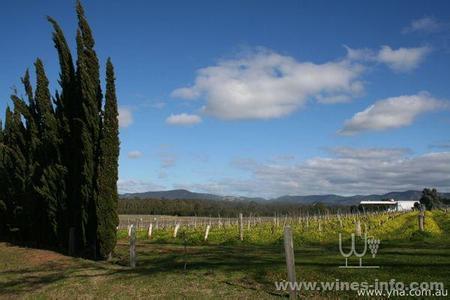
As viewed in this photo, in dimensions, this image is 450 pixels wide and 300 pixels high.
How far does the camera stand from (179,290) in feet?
38.1

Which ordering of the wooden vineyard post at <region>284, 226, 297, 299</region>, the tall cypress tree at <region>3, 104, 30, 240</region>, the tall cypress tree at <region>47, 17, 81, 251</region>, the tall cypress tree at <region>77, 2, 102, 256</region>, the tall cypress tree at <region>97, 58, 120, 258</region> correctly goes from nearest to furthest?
the wooden vineyard post at <region>284, 226, 297, 299</region> < the tall cypress tree at <region>97, 58, 120, 258</region> < the tall cypress tree at <region>77, 2, 102, 256</region> < the tall cypress tree at <region>47, 17, 81, 251</region> < the tall cypress tree at <region>3, 104, 30, 240</region>

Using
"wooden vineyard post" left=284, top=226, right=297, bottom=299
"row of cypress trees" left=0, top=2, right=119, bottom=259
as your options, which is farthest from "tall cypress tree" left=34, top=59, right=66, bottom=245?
"wooden vineyard post" left=284, top=226, right=297, bottom=299

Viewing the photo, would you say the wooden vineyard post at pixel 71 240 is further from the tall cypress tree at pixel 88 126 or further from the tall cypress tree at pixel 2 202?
the tall cypress tree at pixel 2 202

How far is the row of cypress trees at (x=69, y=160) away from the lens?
65.1 ft

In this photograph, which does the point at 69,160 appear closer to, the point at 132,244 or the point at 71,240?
the point at 71,240

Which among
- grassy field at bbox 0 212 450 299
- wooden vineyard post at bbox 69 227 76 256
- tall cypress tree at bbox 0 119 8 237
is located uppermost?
tall cypress tree at bbox 0 119 8 237

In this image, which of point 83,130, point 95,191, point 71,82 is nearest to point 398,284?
point 95,191

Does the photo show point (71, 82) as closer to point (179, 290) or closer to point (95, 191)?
point (95, 191)

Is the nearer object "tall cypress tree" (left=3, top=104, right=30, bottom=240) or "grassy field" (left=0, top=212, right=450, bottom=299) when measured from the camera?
"grassy field" (left=0, top=212, right=450, bottom=299)

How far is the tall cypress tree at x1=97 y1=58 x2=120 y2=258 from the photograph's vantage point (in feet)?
63.6

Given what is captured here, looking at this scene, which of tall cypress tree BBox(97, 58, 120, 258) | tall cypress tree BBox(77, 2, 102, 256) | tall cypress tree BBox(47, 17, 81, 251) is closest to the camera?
tall cypress tree BBox(97, 58, 120, 258)

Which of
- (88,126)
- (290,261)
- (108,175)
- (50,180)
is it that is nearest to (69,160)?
(50,180)

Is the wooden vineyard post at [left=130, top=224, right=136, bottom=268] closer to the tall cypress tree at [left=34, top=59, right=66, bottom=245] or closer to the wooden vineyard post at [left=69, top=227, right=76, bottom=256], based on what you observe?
the wooden vineyard post at [left=69, top=227, right=76, bottom=256]

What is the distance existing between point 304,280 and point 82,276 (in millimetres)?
6882
